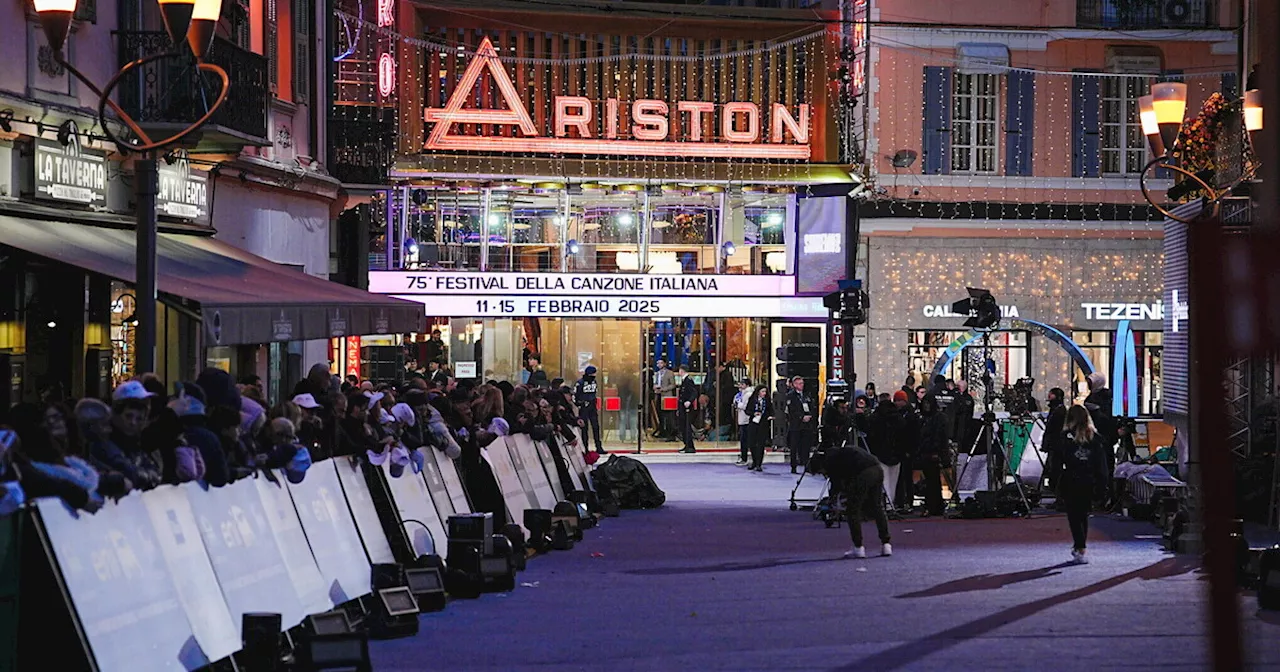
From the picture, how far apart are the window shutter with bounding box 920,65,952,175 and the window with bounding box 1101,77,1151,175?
3490 millimetres

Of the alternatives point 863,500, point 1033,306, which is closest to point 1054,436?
point 863,500

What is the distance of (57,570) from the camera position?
8.45 meters

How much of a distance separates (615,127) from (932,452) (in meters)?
16.8

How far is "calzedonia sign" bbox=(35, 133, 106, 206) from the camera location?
17141mm

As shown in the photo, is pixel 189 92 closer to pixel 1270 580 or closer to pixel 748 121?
pixel 1270 580

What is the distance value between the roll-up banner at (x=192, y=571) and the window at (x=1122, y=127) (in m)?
31.8

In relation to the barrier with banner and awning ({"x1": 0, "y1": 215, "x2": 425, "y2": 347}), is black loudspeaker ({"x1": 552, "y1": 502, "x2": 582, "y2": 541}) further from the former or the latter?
the barrier with banner

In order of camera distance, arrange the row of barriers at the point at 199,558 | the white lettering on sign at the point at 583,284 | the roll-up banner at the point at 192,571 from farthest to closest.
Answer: the white lettering on sign at the point at 583,284 → the roll-up banner at the point at 192,571 → the row of barriers at the point at 199,558

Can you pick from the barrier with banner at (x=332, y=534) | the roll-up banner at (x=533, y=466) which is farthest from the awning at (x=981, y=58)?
the barrier with banner at (x=332, y=534)

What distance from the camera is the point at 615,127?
3853 centimetres

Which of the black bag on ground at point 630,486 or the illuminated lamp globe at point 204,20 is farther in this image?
the black bag on ground at point 630,486

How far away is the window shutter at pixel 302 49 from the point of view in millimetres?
26422

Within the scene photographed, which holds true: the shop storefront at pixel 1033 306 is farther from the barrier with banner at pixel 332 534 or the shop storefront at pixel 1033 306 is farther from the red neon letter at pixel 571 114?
the barrier with banner at pixel 332 534

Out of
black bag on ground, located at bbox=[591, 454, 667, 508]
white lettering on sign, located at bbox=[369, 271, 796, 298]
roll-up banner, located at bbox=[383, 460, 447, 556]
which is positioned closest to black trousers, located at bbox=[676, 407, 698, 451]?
white lettering on sign, located at bbox=[369, 271, 796, 298]
